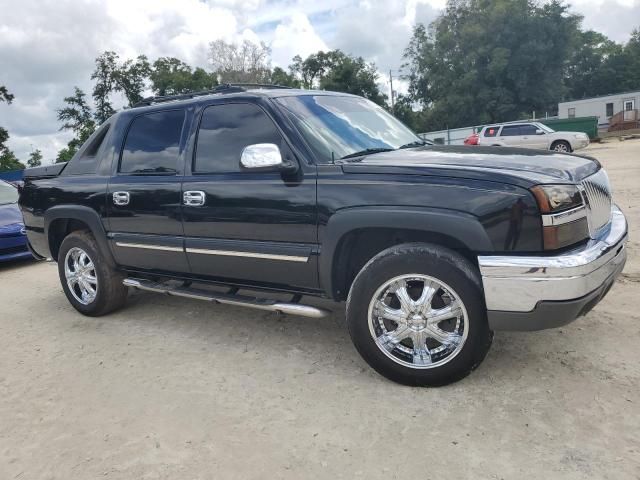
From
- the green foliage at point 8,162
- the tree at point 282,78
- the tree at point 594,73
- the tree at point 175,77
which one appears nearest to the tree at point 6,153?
the green foliage at point 8,162

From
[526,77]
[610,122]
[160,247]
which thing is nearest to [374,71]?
[526,77]

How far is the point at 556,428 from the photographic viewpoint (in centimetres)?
261

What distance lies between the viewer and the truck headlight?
105 inches

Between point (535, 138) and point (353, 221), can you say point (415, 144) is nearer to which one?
point (353, 221)

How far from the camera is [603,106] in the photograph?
44.6m

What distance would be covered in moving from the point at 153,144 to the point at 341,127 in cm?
163

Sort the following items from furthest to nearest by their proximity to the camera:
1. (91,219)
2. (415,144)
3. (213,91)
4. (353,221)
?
(91,219) < (213,91) < (415,144) < (353,221)

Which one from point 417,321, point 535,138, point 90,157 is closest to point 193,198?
point 90,157

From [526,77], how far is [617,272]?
4714cm

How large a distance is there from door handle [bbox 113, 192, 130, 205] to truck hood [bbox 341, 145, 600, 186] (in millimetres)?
2034

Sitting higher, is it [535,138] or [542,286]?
[535,138]

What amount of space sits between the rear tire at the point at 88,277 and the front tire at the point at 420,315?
2.65m

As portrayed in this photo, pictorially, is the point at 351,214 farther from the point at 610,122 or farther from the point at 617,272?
the point at 610,122

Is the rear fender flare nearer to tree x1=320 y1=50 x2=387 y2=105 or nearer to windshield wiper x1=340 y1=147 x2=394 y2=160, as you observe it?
windshield wiper x1=340 y1=147 x2=394 y2=160
